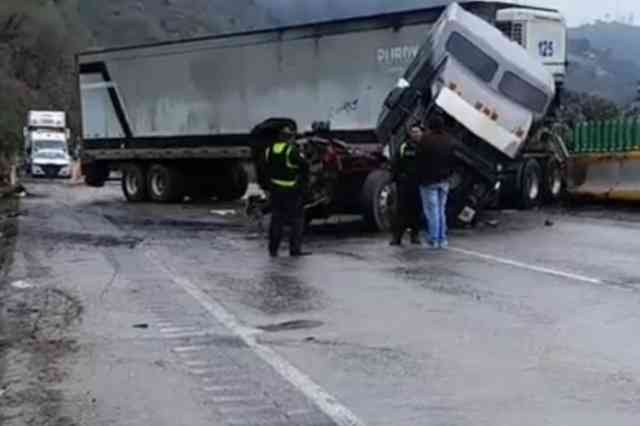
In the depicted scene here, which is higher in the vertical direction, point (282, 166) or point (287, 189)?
point (282, 166)

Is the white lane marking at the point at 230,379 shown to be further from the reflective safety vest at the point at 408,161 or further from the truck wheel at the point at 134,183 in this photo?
the truck wheel at the point at 134,183

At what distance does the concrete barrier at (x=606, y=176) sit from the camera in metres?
23.3

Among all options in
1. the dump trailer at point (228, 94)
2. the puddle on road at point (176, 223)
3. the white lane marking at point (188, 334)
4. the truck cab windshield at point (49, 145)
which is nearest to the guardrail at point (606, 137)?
the dump trailer at point (228, 94)

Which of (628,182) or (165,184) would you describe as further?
(165,184)

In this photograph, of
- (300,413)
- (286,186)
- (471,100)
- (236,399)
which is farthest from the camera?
(471,100)

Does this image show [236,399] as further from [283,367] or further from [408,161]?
[408,161]

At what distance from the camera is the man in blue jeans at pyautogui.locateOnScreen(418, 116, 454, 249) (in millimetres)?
15805

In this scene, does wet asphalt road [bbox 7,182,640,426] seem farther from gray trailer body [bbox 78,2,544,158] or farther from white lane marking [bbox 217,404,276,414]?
gray trailer body [bbox 78,2,544,158]

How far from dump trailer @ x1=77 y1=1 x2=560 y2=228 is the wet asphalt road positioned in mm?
4355

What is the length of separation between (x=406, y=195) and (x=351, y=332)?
7195mm

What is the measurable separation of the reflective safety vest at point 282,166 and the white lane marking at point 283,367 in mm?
3242

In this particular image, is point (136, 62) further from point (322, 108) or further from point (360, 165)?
point (360, 165)

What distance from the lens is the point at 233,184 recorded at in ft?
99.7

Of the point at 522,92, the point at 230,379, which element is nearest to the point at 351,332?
the point at 230,379
